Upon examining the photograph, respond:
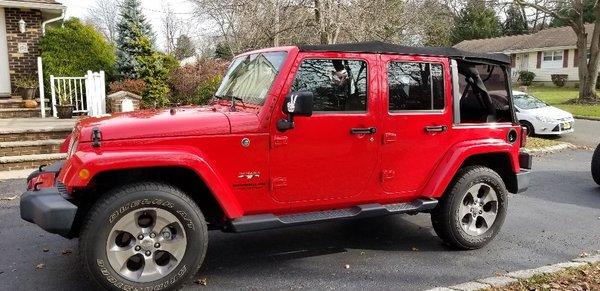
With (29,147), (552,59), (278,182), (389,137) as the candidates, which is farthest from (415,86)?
(552,59)

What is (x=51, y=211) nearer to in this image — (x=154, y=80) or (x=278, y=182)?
(x=278, y=182)

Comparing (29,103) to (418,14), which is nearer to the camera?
(29,103)

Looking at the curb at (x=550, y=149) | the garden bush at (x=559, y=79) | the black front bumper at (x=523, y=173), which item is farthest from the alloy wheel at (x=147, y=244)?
the garden bush at (x=559, y=79)

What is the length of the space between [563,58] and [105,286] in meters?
45.3

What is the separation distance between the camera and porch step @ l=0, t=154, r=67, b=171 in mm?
8297

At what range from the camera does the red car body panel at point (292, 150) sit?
346 centimetres

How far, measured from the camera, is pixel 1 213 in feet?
19.6

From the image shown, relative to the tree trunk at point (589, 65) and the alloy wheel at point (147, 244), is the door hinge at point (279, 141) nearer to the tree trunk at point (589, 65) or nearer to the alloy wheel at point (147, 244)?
the alloy wheel at point (147, 244)

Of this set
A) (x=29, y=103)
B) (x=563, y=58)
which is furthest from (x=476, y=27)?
(x=29, y=103)

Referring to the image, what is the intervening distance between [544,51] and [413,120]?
4466cm

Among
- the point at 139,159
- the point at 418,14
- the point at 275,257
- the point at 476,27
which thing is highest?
the point at 476,27

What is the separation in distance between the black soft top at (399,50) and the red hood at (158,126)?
96 cm

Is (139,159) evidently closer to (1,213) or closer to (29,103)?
(1,213)

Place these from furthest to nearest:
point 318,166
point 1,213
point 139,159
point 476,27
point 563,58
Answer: point 476,27 < point 563,58 < point 1,213 < point 318,166 < point 139,159
